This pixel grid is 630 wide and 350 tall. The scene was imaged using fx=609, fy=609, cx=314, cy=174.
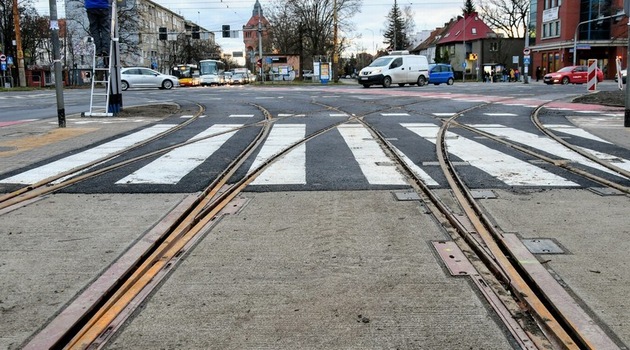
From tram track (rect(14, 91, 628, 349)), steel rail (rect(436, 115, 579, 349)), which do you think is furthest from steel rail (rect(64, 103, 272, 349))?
steel rail (rect(436, 115, 579, 349))

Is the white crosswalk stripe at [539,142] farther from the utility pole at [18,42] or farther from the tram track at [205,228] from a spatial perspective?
the utility pole at [18,42]

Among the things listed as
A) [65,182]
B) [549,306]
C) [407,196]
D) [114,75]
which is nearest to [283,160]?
[407,196]

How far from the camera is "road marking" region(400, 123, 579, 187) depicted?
23.4 ft

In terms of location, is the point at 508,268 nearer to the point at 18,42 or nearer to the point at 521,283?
the point at 521,283

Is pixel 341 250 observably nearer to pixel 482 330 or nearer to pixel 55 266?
pixel 482 330

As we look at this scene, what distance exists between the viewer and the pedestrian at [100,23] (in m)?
15.8

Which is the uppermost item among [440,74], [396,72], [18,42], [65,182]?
[18,42]

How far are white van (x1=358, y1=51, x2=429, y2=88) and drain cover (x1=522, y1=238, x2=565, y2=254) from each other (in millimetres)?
32635

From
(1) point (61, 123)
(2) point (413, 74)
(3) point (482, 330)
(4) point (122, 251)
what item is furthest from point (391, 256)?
(2) point (413, 74)

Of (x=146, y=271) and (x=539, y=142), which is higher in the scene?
(x=539, y=142)

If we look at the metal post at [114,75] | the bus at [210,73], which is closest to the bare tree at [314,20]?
the bus at [210,73]

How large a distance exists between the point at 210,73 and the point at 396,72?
33.8 meters

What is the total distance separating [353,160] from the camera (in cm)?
877

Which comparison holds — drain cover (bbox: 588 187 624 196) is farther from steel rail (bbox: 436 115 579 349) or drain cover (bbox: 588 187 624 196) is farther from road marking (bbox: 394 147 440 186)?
road marking (bbox: 394 147 440 186)
